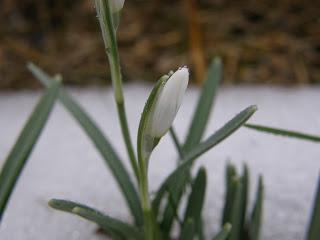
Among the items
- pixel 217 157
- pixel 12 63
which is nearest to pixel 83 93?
pixel 12 63

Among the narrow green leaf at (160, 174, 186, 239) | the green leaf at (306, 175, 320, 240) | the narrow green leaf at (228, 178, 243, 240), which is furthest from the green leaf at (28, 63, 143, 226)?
the green leaf at (306, 175, 320, 240)

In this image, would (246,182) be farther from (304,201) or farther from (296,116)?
(296,116)

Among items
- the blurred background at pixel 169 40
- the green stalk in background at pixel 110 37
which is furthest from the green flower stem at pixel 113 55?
the blurred background at pixel 169 40

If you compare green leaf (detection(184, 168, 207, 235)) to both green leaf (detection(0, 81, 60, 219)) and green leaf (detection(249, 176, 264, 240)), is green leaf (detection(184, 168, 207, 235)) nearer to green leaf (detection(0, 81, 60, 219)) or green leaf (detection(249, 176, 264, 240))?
A: green leaf (detection(249, 176, 264, 240))

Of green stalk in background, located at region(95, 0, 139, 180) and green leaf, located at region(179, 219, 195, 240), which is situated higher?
green stalk in background, located at region(95, 0, 139, 180)

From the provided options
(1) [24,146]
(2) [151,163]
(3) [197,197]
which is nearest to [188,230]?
(3) [197,197]

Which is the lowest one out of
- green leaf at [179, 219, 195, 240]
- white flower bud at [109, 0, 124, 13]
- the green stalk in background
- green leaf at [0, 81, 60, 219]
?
green leaf at [179, 219, 195, 240]

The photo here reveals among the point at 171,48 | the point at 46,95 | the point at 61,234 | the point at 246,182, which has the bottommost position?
the point at 61,234

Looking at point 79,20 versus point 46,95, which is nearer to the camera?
point 46,95
